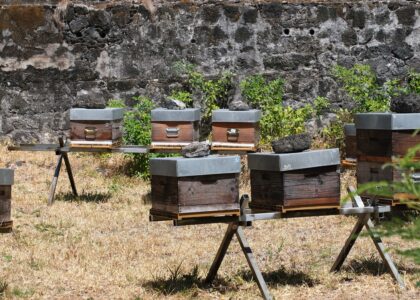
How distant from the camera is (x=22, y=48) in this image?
11.8 meters

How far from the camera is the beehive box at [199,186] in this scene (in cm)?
579

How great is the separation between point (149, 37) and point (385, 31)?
10.5 feet

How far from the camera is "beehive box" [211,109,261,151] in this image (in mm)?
9477

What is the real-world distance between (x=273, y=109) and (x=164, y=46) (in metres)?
1.74

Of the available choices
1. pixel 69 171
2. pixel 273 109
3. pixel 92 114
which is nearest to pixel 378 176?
pixel 92 114

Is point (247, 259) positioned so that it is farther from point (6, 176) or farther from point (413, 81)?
point (413, 81)

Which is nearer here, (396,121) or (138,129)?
(396,121)

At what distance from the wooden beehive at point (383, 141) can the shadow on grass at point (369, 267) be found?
54 centimetres

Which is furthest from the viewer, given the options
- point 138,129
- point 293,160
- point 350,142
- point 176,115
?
point 138,129

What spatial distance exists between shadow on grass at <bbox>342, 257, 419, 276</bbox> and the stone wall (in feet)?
17.4

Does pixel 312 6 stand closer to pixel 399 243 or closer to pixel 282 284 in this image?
pixel 399 243

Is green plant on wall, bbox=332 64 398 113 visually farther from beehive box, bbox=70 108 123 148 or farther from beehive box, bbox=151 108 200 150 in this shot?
beehive box, bbox=70 108 123 148

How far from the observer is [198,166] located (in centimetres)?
580

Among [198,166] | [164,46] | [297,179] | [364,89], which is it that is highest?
[164,46]
